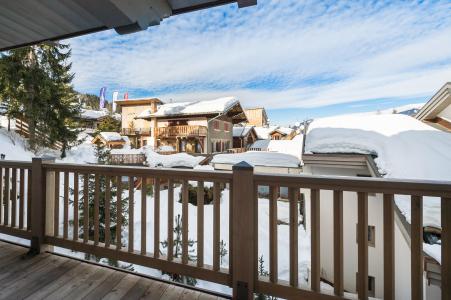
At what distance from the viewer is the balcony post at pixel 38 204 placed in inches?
87.5

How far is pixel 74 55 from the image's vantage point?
40.6 feet

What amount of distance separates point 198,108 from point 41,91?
974 centimetres

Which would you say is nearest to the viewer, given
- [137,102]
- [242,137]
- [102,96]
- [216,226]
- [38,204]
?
[216,226]

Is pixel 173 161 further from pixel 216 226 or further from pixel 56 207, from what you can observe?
pixel 216 226

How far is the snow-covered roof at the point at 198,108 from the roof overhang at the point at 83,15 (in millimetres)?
15676

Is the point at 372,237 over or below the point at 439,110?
below

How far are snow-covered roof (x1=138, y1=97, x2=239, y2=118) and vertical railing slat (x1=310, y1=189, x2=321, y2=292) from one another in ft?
54.0

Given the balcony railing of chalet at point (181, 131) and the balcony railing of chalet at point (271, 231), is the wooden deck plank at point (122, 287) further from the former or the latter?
the balcony railing of chalet at point (181, 131)

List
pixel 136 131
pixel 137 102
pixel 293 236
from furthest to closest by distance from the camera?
pixel 137 102 < pixel 136 131 < pixel 293 236

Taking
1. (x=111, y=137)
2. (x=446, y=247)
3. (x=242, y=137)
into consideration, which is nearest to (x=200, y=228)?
(x=446, y=247)

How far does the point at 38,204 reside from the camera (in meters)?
2.23

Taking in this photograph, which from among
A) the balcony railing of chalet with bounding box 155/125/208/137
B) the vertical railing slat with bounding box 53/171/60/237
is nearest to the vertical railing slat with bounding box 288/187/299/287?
the vertical railing slat with bounding box 53/171/60/237

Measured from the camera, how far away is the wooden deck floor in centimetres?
166

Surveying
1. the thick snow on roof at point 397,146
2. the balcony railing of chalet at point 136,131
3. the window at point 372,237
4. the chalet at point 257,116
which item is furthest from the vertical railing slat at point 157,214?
the chalet at point 257,116
